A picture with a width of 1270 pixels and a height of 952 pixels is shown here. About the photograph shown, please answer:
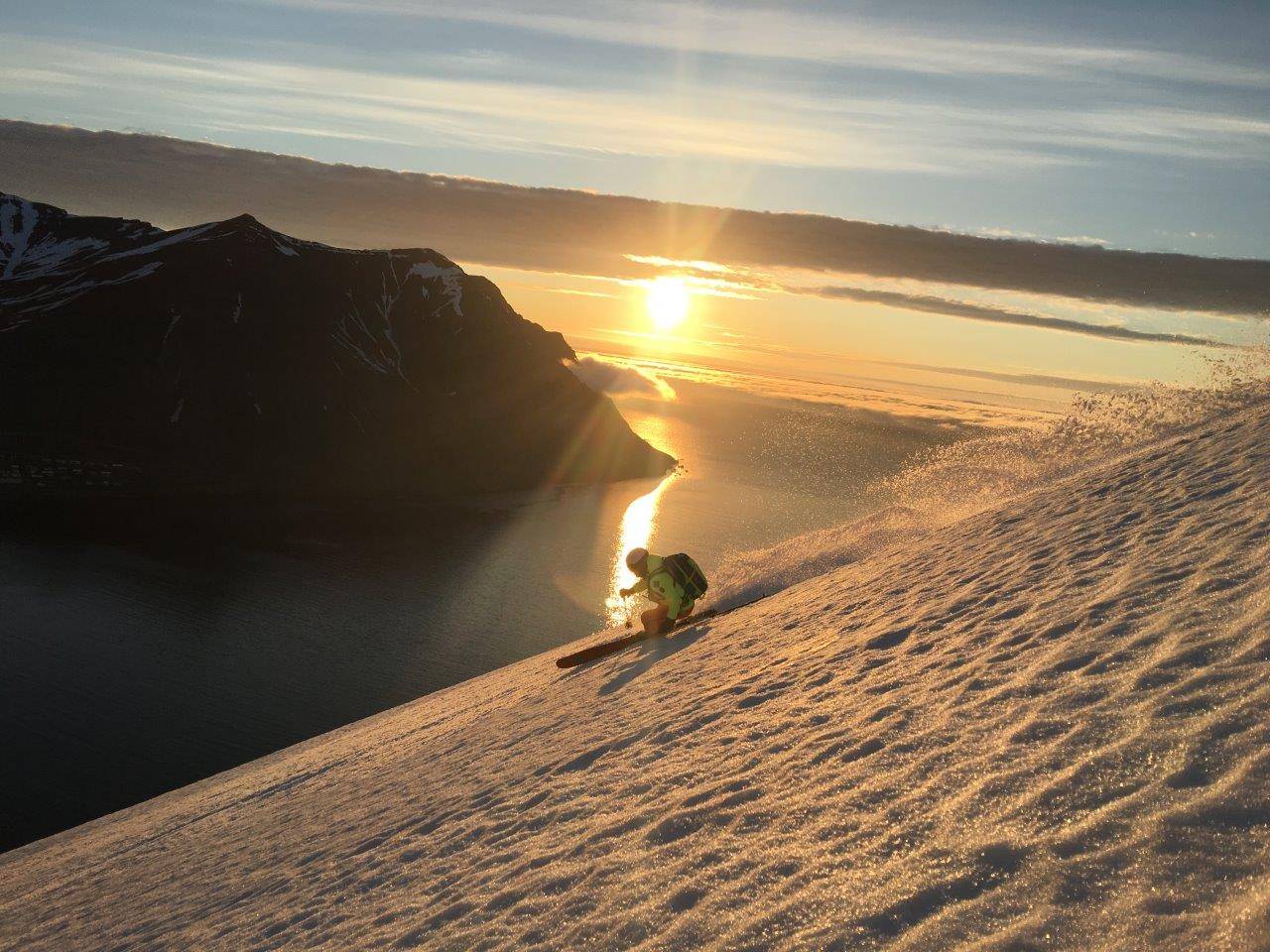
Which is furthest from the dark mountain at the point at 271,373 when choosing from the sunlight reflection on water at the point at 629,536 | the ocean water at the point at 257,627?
the ocean water at the point at 257,627

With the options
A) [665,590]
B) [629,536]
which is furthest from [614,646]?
[629,536]

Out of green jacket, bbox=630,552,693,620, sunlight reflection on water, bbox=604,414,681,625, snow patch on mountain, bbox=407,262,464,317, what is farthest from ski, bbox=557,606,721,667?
snow patch on mountain, bbox=407,262,464,317

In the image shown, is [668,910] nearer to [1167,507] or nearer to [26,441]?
[1167,507]

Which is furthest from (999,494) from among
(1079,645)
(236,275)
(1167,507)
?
(236,275)

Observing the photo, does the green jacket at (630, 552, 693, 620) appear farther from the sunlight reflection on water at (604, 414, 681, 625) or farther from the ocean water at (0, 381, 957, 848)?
the sunlight reflection on water at (604, 414, 681, 625)

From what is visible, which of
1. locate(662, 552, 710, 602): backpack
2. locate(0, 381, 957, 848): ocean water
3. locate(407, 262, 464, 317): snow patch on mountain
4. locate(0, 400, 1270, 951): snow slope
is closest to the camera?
locate(0, 400, 1270, 951): snow slope

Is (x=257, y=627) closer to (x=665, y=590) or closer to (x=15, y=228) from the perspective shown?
(x=665, y=590)
